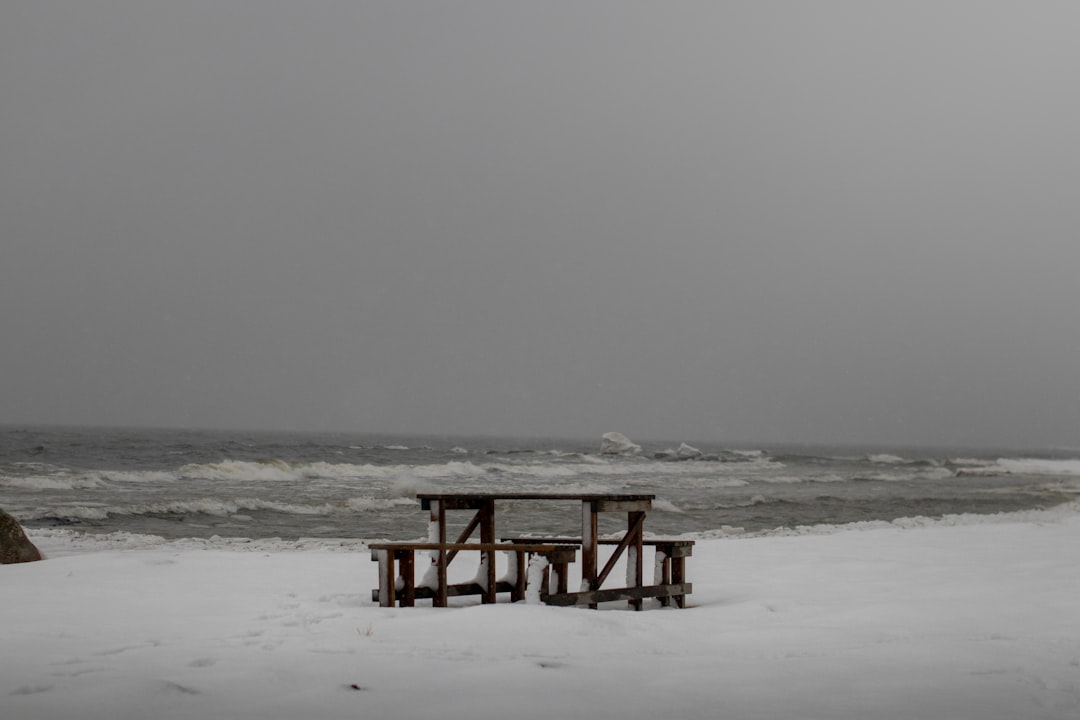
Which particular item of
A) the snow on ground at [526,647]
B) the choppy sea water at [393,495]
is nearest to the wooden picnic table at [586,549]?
the snow on ground at [526,647]

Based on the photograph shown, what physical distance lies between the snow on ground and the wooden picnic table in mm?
514

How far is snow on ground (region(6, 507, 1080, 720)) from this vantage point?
5203 mm

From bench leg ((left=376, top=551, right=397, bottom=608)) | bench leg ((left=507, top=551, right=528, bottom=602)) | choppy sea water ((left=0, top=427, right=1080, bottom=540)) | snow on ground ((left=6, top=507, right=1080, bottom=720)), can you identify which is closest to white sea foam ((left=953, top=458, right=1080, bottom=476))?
choppy sea water ((left=0, top=427, right=1080, bottom=540))

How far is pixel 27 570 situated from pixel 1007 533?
1434 cm

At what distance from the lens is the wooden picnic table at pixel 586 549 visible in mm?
9234

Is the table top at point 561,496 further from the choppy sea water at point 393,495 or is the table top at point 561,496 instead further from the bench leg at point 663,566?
the choppy sea water at point 393,495

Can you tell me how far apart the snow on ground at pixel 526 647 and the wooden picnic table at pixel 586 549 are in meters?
0.51

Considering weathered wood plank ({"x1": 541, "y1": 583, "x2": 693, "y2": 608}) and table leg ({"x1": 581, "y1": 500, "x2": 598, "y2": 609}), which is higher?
table leg ({"x1": 581, "y1": 500, "x2": 598, "y2": 609})

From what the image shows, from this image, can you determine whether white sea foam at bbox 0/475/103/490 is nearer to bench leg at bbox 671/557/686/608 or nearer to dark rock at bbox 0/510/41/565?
dark rock at bbox 0/510/41/565

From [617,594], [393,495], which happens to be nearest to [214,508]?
[393,495]

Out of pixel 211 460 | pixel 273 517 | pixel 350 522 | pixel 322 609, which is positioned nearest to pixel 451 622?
pixel 322 609

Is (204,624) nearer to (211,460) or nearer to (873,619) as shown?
(873,619)

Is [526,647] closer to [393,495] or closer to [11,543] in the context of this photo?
[11,543]

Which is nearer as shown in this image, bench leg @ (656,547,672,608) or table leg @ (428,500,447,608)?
table leg @ (428,500,447,608)
